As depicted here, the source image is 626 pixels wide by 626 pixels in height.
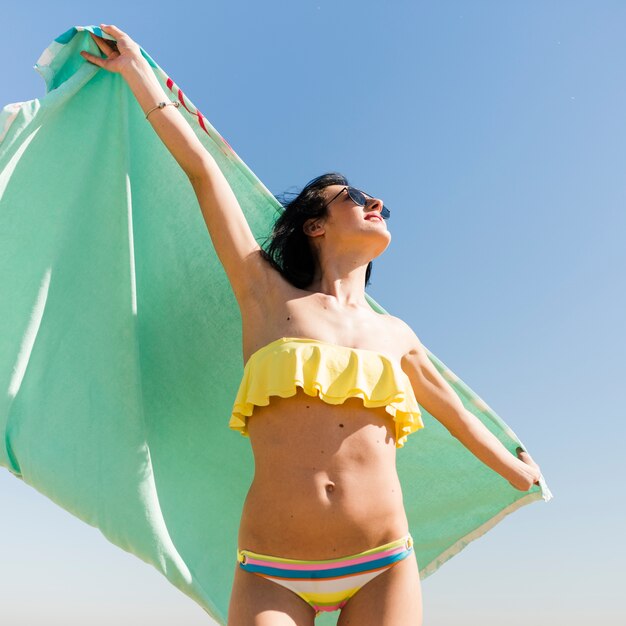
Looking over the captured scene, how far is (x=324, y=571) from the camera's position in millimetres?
2256

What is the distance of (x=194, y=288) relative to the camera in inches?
137

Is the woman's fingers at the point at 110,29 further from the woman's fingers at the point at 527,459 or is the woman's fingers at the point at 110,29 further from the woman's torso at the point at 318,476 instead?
the woman's fingers at the point at 527,459

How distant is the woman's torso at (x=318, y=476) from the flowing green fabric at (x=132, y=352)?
882 millimetres

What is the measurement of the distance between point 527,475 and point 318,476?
1.28 m

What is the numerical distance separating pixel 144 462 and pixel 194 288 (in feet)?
2.80

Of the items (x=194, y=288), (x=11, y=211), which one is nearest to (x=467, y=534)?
(x=194, y=288)

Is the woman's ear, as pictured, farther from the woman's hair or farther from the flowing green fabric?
the flowing green fabric

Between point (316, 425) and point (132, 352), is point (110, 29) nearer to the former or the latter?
point (132, 352)

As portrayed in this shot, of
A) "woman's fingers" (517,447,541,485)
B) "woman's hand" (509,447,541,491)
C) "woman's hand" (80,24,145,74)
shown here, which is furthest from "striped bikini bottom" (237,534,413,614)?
"woman's hand" (80,24,145,74)

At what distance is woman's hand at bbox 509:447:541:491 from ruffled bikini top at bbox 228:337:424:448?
870 millimetres

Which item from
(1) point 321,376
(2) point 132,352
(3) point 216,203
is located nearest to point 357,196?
(3) point 216,203

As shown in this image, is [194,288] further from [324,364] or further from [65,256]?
[324,364]

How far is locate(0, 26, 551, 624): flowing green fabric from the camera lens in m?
3.04

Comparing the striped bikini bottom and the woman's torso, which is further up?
the woman's torso
